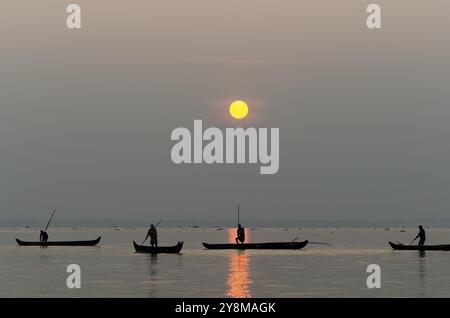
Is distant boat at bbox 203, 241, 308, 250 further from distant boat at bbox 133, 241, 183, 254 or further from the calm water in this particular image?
the calm water

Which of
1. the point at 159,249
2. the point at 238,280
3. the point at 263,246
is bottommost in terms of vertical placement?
the point at 263,246

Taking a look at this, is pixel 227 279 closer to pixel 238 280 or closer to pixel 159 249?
pixel 238 280

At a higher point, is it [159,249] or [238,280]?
[238,280]

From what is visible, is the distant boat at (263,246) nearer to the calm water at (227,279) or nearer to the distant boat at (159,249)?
the distant boat at (159,249)

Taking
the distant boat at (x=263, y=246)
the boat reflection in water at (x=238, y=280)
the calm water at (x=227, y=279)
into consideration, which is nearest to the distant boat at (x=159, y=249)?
the calm water at (x=227, y=279)

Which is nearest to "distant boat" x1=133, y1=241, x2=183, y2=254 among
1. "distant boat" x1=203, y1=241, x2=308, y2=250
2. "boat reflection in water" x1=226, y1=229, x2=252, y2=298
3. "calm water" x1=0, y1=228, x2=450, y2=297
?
"calm water" x1=0, y1=228, x2=450, y2=297

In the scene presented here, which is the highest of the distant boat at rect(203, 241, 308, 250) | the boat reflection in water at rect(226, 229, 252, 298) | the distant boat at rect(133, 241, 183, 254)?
the boat reflection in water at rect(226, 229, 252, 298)

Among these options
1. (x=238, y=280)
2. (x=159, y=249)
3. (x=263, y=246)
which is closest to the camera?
(x=238, y=280)

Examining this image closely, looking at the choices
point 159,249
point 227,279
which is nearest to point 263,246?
point 159,249

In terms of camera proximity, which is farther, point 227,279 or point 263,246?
point 263,246

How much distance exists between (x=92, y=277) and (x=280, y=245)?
3416 cm

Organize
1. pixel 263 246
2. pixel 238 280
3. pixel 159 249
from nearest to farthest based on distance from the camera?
pixel 238 280 < pixel 159 249 < pixel 263 246
